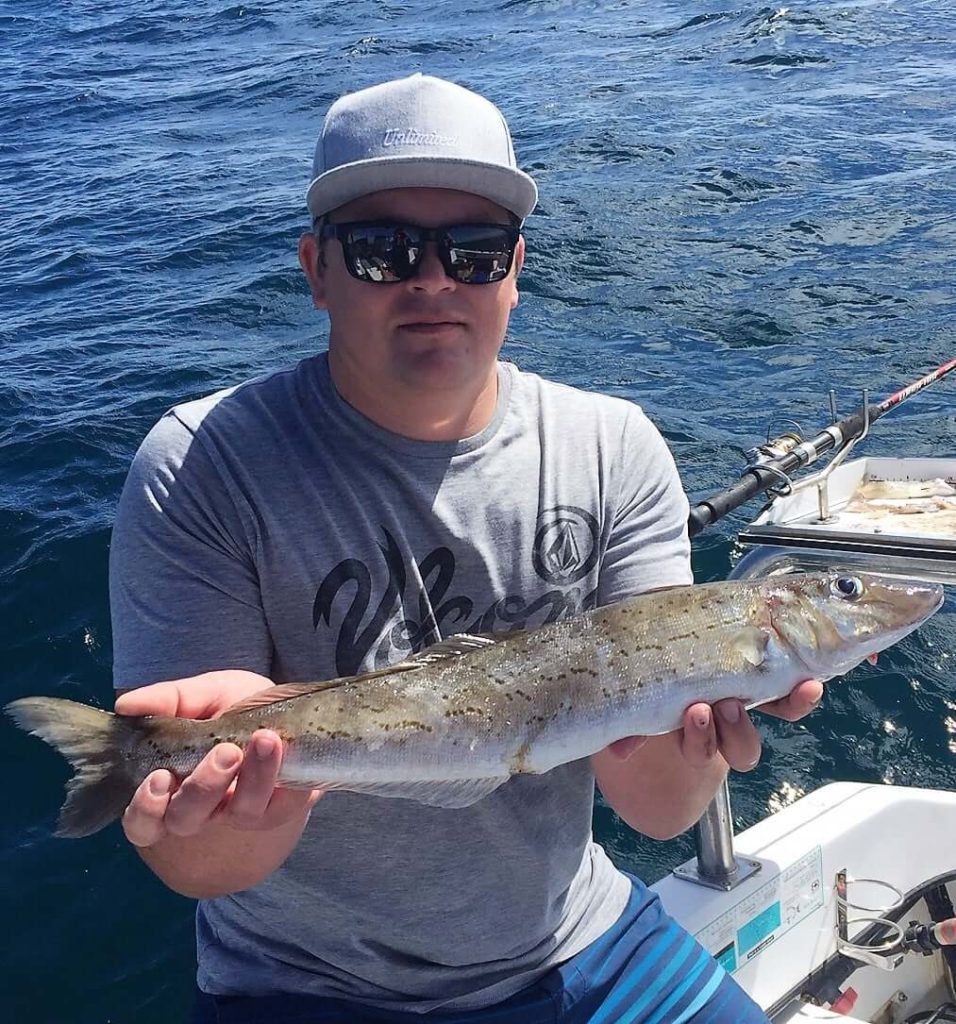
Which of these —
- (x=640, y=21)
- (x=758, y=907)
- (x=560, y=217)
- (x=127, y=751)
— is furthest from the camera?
(x=640, y=21)

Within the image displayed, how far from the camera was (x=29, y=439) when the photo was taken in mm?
10477

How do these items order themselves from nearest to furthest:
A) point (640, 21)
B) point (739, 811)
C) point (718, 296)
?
→ point (739, 811) → point (718, 296) → point (640, 21)

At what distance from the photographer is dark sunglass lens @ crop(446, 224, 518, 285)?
316 centimetres

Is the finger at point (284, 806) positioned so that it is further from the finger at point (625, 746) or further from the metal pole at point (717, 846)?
the metal pole at point (717, 846)

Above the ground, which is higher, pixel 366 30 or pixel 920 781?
pixel 366 30

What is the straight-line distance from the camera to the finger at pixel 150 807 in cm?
255

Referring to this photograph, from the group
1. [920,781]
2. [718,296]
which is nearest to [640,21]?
[718,296]

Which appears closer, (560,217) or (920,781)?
(920,781)

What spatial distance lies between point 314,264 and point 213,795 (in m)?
1.63

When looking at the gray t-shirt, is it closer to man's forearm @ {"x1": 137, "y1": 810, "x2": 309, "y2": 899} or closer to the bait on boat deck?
man's forearm @ {"x1": 137, "y1": 810, "x2": 309, "y2": 899}

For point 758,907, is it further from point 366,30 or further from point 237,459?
point 366,30

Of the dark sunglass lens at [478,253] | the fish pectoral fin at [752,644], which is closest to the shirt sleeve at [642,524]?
the fish pectoral fin at [752,644]

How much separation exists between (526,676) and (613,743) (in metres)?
0.32

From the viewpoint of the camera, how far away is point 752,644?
3104mm
